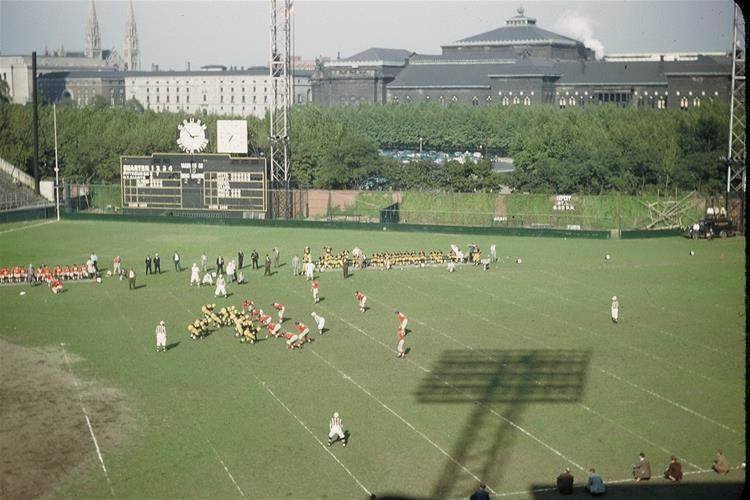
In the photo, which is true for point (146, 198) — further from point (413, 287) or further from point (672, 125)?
point (672, 125)

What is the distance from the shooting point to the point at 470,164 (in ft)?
280

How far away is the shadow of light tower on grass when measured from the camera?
23484mm

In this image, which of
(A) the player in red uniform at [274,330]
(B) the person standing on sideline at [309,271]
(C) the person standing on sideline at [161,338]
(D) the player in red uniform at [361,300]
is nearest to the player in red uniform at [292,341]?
(A) the player in red uniform at [274,330]

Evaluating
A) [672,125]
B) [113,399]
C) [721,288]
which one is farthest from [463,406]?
[672,125]

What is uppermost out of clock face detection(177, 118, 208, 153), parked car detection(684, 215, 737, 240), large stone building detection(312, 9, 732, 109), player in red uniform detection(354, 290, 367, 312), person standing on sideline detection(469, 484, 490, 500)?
large stone building detection(312, 9, 732, 109)

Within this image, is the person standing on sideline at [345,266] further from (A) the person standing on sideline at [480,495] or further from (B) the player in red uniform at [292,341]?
(A) the person standing on sideline at [480,495]

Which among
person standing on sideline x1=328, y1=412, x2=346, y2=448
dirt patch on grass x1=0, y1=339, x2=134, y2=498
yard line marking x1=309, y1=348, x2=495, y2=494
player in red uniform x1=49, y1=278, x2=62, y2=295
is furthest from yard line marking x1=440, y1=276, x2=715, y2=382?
player in red uniform x1=49, y1=278, x2=62, y2=295

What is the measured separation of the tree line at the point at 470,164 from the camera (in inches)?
3280

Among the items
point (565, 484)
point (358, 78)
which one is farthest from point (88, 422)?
point (358, 78)

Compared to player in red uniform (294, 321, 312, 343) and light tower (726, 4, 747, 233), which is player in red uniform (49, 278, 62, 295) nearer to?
player in red uniform (294, 321, 312, 343)

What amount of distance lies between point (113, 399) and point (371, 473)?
891 centimetres

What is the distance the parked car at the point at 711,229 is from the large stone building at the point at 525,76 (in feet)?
224

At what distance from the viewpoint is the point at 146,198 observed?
7356cm

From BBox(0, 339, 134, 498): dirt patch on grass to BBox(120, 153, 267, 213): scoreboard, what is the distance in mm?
38848
